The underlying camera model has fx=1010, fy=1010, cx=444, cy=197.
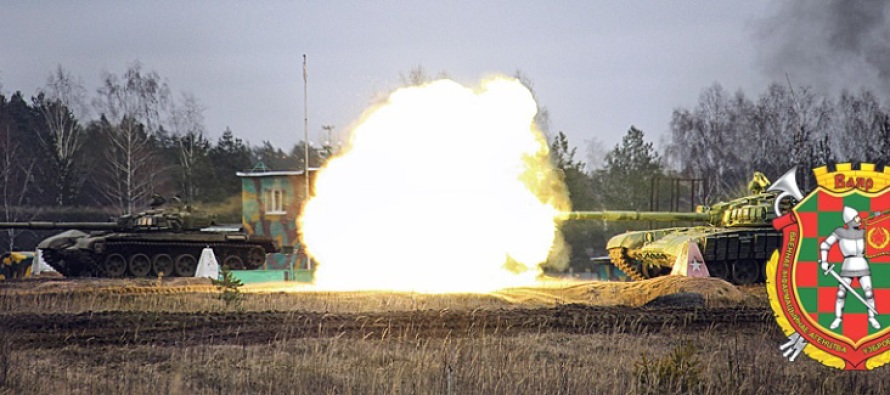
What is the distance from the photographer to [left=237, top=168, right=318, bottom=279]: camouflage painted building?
43625 millimetres

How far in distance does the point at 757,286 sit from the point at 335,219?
10981mm

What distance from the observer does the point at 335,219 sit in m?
24.8

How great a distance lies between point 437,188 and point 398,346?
11.3 metres

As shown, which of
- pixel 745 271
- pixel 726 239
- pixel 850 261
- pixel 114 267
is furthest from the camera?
pixel 114 267

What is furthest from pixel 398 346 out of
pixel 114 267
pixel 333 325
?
pixel 114 267

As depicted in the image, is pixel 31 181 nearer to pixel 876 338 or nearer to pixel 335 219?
pixel 335 219

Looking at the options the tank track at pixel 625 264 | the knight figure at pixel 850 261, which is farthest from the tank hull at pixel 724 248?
the knight figure at pixel 850 261

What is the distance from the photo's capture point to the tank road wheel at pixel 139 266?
3245 centimetres

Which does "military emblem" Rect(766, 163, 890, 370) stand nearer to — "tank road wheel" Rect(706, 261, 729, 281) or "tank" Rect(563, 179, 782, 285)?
"tank" Rect(563, 179, 782, 285)

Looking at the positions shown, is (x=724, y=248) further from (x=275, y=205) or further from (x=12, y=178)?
(x=12, y=178)

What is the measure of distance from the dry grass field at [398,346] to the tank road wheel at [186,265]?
Result: 11.9 metres

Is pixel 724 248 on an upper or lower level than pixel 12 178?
lower

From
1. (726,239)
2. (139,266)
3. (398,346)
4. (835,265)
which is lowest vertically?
(398,346)

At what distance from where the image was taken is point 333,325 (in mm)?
15281
